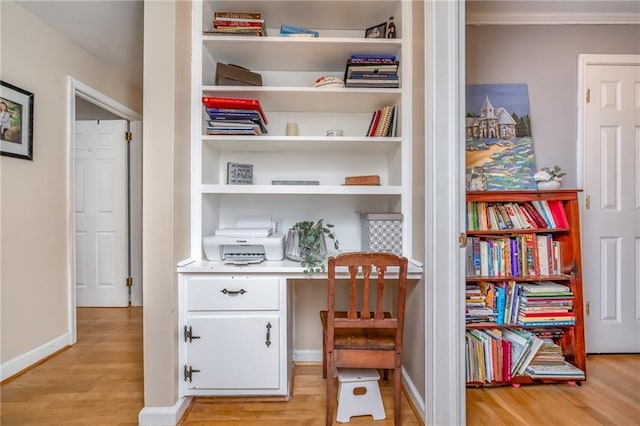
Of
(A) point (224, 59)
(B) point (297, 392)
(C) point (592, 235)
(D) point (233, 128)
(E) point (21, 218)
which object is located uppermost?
(A) point (224, 59)

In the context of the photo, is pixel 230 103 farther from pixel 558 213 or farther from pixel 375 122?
pixel 558 213

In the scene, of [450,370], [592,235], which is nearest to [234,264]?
[450,370]

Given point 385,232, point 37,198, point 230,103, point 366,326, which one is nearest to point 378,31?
point 230,103

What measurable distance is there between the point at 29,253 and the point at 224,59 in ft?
6.24

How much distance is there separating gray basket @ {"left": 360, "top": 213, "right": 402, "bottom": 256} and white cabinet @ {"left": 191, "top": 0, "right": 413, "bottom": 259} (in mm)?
55

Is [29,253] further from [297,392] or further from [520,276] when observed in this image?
[520,276]

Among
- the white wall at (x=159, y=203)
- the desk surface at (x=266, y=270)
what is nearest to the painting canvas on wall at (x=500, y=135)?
the desk surface at (x=266, y=270)

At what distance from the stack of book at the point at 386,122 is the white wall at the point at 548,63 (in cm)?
81

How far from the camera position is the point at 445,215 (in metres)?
1.36

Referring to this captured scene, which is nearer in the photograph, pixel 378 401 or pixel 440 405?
pixel 440 405

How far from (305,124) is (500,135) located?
1.37 metres

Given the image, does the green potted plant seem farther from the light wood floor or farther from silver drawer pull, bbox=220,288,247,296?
the light wood floor

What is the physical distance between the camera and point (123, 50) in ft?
8.50

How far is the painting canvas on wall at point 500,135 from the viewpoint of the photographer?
6.83 ft
